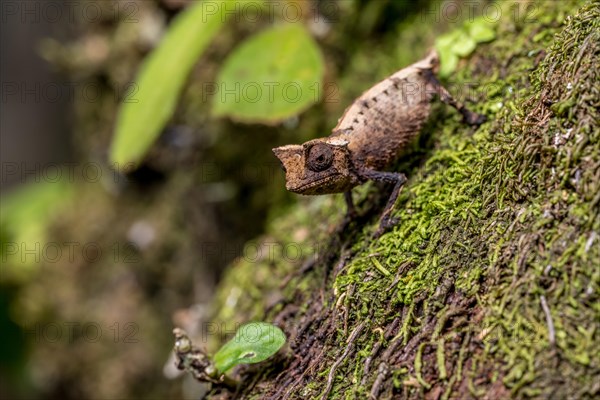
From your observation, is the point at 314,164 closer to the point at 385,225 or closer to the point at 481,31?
the point at 385,225

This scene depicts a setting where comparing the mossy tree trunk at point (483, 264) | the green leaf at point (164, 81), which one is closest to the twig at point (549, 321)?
→ the mossy tree trunk at point (483, 264)

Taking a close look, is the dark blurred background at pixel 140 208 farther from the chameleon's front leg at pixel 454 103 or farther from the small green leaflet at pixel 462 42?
the chameleon's front leg at pixel 454 103

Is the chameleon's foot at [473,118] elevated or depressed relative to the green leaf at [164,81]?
depressed

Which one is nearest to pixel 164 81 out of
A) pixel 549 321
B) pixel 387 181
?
pixel 387 181

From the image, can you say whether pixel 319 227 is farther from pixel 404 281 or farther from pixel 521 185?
pixel 521 185

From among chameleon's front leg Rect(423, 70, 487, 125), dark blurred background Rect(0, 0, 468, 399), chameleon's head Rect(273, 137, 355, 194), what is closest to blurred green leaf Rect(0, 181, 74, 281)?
dark blurred background Rect(0, 0, 468, 399)

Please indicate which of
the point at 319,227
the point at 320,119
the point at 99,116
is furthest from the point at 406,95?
the point at 99,116
